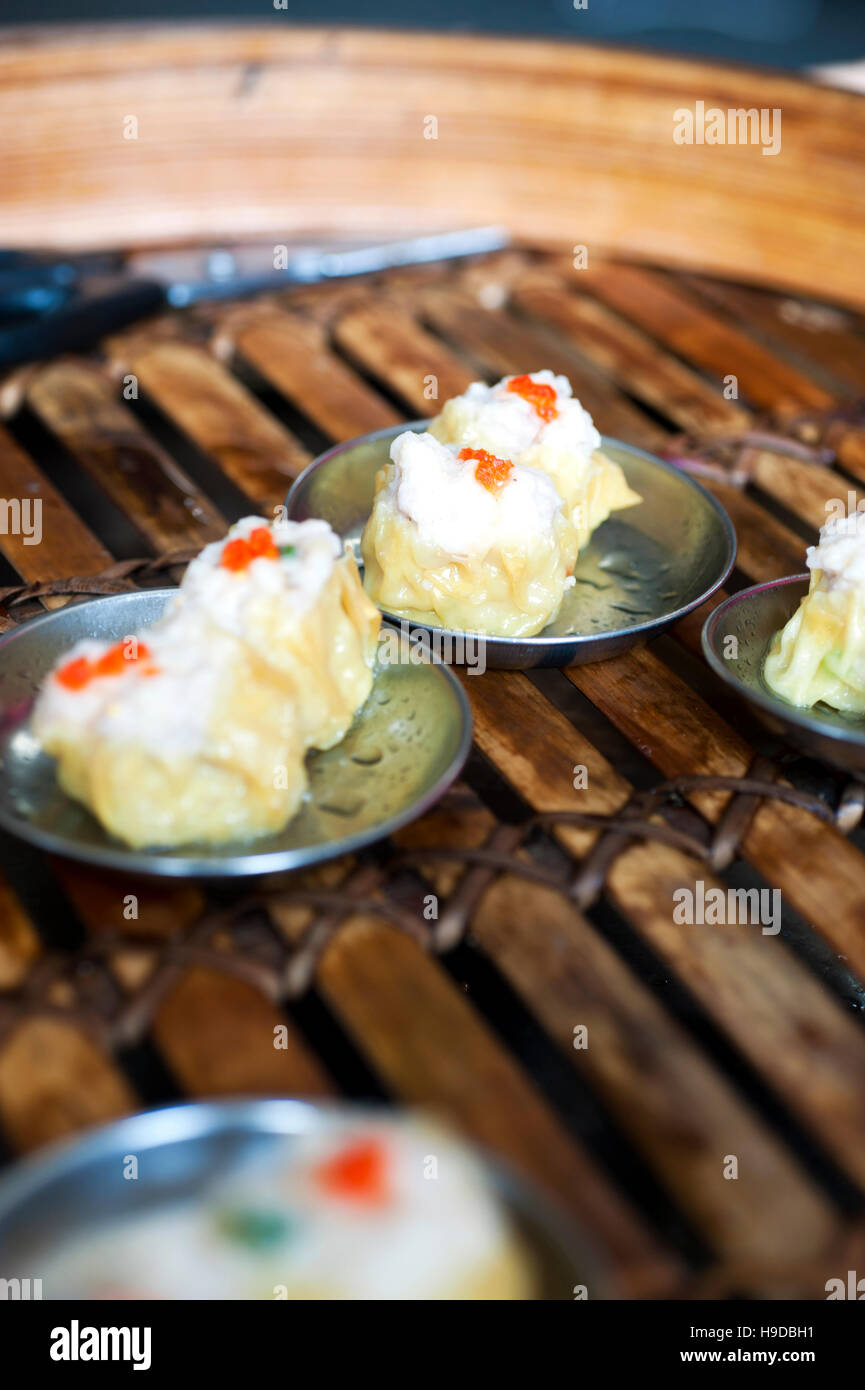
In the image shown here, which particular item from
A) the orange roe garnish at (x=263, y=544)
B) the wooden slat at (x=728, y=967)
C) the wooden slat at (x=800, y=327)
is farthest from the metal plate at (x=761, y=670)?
the wooden slat at (x=800, y=327)

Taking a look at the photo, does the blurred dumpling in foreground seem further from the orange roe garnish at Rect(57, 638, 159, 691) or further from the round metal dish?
the round metal dish

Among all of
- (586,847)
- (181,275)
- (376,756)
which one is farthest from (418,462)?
(181,275)

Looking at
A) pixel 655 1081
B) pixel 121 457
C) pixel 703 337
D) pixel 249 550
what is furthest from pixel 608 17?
pixel 655 1081

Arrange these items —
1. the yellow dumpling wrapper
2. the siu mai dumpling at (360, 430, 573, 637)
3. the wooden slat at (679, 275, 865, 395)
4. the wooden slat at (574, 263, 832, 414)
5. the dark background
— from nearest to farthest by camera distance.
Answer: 1. the yellow dumpling wrapper
2. the siu mai dumpling at (360, 430, 573, 637)
3. the wooden slat at (574, 263, 832, 414)
4. the wooden slat at (679, 275, 865, 395)
5. the dark background

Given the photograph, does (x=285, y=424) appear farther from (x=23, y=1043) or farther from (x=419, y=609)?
(x=23, y=1043)

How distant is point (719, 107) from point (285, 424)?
4.42 ft

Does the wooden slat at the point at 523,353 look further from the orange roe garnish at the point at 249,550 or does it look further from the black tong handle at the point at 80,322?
the orange roe garnish at the point at 249,550

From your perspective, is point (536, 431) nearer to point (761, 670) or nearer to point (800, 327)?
point (761, 670)

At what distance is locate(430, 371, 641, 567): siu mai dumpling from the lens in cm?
230

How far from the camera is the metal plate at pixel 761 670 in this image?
189cm

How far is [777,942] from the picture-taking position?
5.92 feet

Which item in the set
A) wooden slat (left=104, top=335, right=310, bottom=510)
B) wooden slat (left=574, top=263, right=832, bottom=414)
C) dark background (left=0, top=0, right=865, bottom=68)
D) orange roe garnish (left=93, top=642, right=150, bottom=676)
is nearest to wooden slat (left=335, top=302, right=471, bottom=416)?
wooden slat (left=104, top=335, right=310, bottom=510)

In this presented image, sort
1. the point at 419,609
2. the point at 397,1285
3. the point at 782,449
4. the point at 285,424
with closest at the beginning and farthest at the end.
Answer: the point at 397,1285, the point at 419,609, the point at 782,449, the point at 285,424

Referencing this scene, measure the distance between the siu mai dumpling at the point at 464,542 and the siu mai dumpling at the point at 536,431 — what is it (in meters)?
0.11
